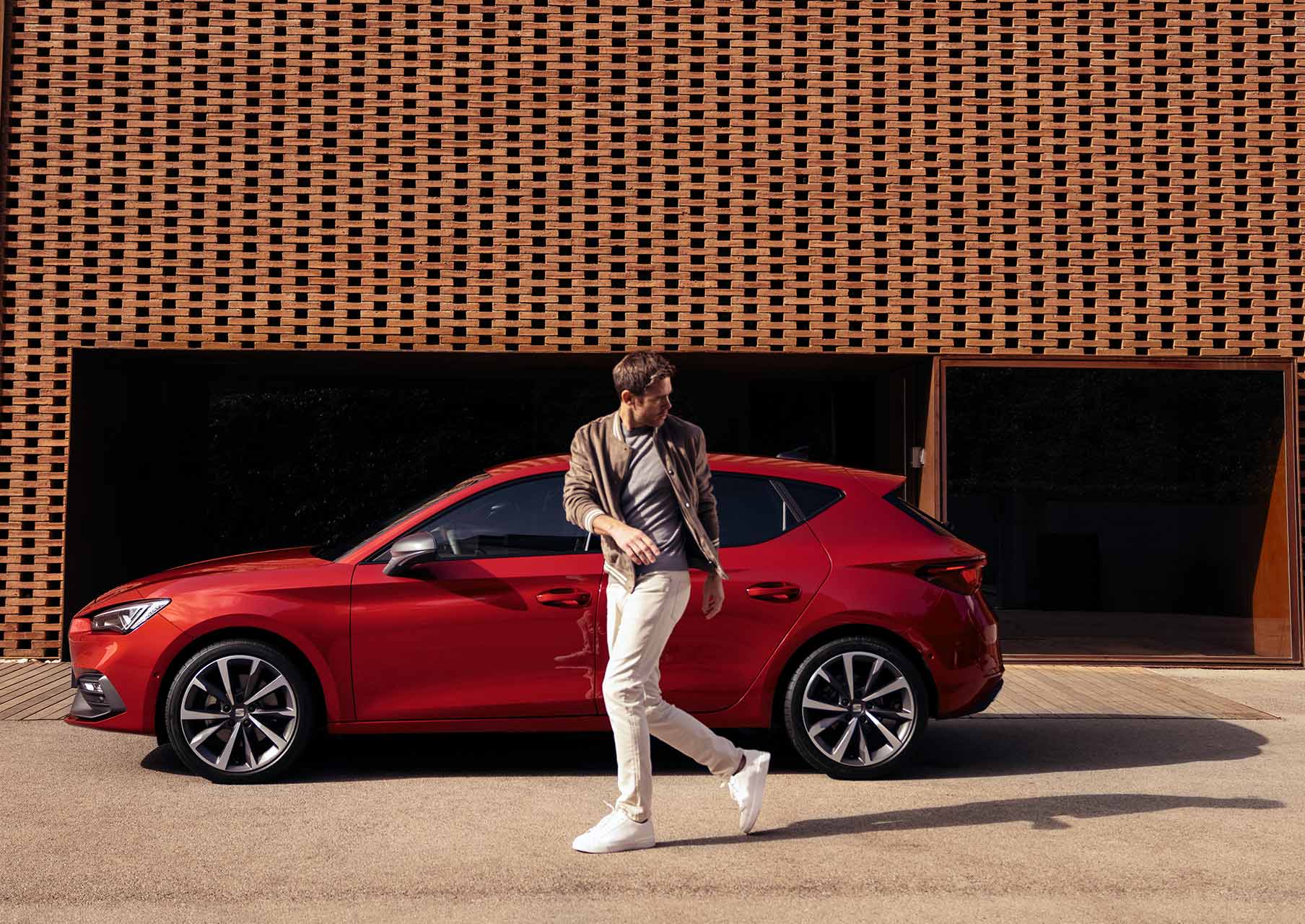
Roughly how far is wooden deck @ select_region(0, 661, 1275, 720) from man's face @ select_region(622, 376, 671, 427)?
4130 mm

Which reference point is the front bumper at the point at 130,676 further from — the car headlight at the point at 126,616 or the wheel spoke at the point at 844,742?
the wheel spoke at the point at 844,742

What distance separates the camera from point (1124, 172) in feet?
35.3

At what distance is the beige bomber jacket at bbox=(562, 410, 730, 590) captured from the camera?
501 centimetres

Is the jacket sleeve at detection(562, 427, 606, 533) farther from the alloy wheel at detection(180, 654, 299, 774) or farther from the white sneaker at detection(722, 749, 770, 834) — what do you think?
the alloy wheel at detection(180, 654, 299, 774)

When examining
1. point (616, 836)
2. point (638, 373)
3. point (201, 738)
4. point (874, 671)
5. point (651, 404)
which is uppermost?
point (638, 373)

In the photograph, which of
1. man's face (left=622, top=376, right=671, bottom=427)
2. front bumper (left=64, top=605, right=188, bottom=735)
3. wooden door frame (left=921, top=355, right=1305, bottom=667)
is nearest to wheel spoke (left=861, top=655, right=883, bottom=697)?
man's face (left=622, top=376, right=671, bottom=427)

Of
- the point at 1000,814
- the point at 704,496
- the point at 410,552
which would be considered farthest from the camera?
the point at 410,552

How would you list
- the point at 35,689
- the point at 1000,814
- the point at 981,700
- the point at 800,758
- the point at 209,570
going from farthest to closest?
the point at 35,689
the point at 800,758
the point at 209,570
the point at 981,700
the point at 1000,814

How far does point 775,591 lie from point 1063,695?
367cm

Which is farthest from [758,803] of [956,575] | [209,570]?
[209,570]

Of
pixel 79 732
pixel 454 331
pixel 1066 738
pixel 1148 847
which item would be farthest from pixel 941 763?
pixel 454 331

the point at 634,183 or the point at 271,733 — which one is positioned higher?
the point at 634,183

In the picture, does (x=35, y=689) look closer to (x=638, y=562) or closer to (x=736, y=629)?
(x=736, y=629)

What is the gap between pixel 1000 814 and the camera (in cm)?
573
